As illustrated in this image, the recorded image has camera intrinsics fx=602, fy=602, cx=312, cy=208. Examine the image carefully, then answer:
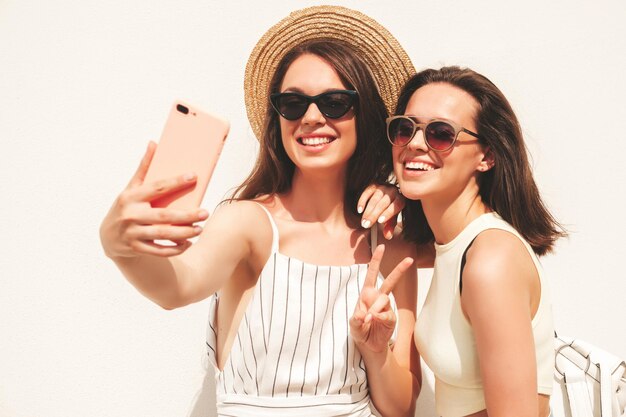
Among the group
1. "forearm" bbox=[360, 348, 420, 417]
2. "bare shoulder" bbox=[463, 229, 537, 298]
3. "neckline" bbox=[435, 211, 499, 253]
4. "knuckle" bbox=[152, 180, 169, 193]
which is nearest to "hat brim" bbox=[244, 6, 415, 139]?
"neckline" bbox=[435, 211, 499, 253]

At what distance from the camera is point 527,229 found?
6.07ft

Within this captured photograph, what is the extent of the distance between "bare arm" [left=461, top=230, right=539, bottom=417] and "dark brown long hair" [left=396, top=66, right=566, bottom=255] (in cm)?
30

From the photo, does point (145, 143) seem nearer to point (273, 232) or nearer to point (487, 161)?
point (273, 232)

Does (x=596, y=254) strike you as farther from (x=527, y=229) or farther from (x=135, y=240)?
(x=135, y=240)

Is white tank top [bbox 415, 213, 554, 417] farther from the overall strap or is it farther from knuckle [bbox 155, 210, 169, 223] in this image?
knuckle [bbox 155, 210, 169, 223]

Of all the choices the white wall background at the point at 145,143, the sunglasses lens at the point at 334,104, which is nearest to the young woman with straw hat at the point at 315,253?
the sunglasses lens at the point at 334,104

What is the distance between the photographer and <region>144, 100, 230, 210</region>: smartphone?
49.4 inches

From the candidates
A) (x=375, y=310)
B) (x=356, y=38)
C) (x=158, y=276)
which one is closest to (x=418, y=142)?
(x=375, y=310)

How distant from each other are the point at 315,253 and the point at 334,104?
0.50 meters

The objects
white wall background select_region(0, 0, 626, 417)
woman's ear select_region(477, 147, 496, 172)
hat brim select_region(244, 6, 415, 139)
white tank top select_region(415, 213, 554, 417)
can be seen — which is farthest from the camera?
white wall background select_region(0, 0, 626, 417)

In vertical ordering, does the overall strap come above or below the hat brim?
below

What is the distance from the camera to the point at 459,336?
170 cm

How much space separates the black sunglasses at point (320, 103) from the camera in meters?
1.90

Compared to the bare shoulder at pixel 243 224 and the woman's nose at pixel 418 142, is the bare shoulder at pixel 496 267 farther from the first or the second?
the bare shoulder at pixel 243 224
